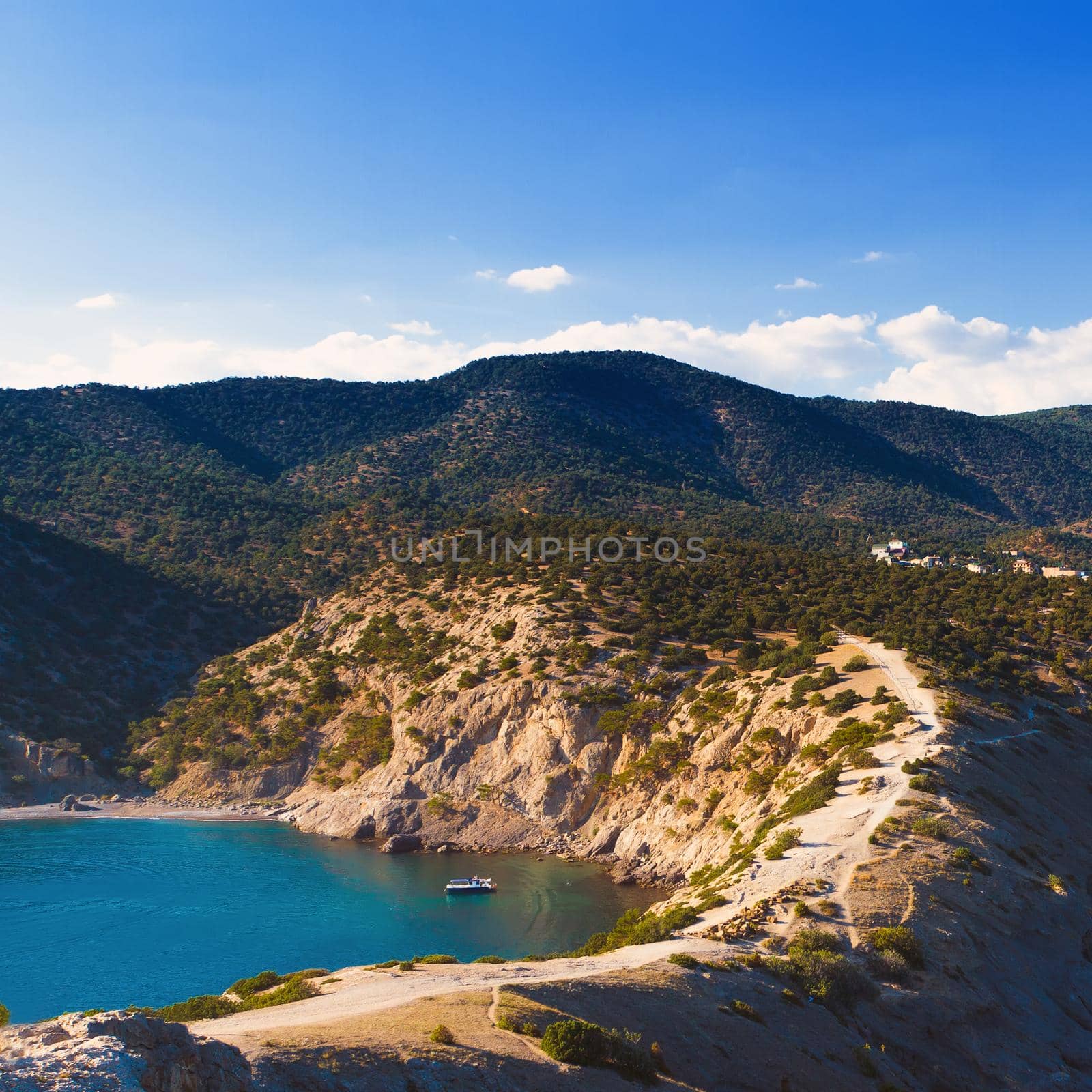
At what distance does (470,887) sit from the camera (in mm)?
49562

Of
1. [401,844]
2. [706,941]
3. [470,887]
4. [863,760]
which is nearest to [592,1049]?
[706,941]

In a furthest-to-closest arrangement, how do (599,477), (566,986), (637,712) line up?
(599,477) → (637,712) → (566,986)

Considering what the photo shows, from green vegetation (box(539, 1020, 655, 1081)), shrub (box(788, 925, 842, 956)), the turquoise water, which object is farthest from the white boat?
green vegetation (box(539, 1020, 655, 1081))

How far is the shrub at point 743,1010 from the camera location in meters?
22.0

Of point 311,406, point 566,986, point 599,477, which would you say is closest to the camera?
point 566,986

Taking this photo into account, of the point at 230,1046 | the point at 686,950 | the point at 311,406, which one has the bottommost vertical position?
the point at 686,950

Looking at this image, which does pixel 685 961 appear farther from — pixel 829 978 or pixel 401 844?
pixel 401 844

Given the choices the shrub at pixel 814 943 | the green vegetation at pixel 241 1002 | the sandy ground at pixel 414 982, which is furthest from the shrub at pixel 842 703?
the green vegetation at pixel 241 1002

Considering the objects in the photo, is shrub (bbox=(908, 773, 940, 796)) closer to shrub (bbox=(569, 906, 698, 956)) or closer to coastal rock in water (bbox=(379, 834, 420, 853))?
shrub (bbox=(569, 906, 698, 956))

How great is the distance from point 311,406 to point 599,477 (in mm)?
63271

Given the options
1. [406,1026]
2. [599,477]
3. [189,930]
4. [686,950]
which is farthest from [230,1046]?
[599,477]

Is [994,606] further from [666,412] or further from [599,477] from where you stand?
[666,412]

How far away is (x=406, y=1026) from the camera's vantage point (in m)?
18.9

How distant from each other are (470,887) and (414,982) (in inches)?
1054
